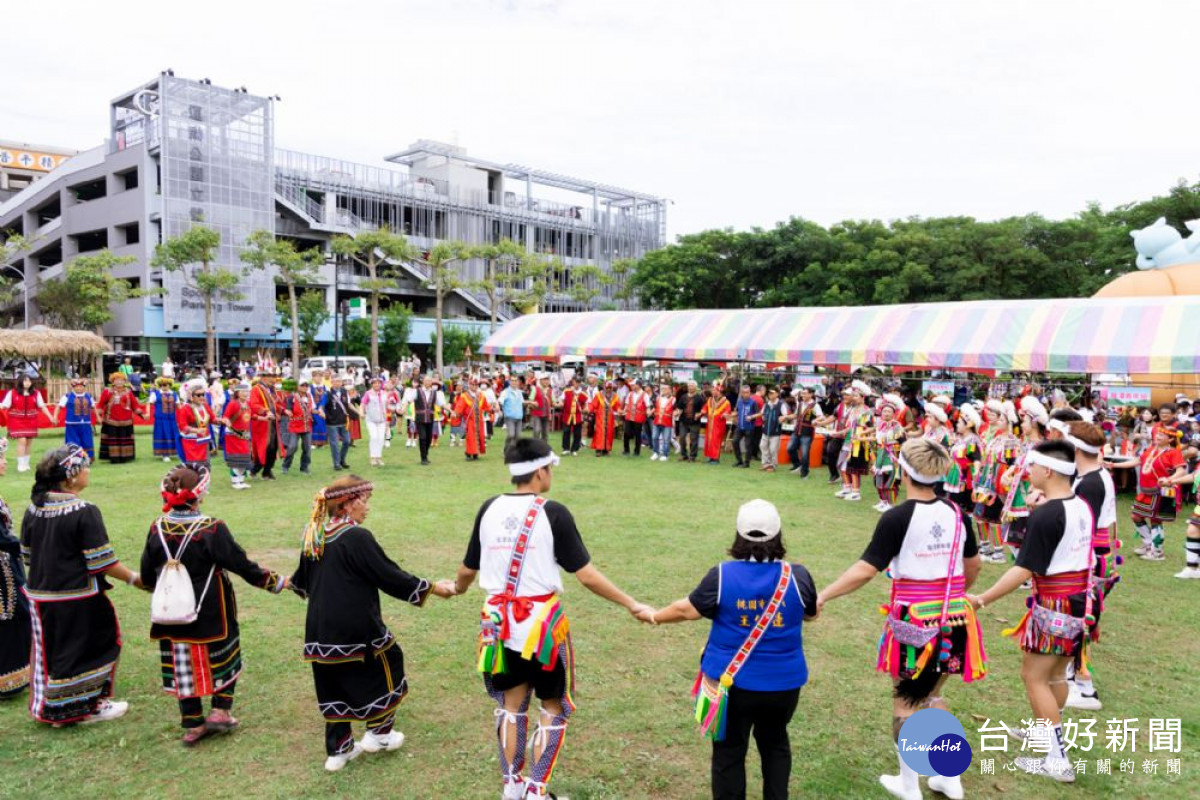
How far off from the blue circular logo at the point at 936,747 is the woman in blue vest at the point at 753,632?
963mm

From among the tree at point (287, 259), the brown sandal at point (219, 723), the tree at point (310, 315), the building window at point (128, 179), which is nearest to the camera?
the brown sandal at point (219, 723)

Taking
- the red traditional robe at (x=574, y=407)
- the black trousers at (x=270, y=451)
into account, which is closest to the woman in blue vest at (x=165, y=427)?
the black trousers at (x=270, y=451)

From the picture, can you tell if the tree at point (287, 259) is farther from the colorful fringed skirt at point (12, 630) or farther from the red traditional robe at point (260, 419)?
the colorful fringed skirt at point (12, 630)

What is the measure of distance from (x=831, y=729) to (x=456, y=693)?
238 centimetres

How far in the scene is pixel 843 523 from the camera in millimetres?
10703

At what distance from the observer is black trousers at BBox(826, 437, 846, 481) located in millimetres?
13875

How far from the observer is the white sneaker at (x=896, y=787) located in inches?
156

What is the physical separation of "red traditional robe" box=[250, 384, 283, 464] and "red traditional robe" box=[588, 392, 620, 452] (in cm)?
711

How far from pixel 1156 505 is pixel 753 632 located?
7812 millimetres

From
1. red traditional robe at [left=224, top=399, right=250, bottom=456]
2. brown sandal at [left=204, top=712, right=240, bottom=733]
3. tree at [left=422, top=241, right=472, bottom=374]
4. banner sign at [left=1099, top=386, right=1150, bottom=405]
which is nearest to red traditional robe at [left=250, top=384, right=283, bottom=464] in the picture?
red traditional robe at [left=224, top=399, right=250, bottom=456]

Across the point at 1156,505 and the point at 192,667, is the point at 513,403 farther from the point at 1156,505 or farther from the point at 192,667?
the point at 192,667

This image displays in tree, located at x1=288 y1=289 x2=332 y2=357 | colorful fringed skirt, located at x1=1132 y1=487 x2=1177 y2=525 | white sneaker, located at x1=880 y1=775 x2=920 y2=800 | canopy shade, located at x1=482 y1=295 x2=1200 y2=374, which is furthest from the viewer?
tree, located at x1=288 y1=289 x2=332 y2=357

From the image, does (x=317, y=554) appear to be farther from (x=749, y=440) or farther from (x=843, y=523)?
(x=749, y=440)

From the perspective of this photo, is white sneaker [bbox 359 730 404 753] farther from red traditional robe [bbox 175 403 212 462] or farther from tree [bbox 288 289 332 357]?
tree [bbox 288 289 332 357]
